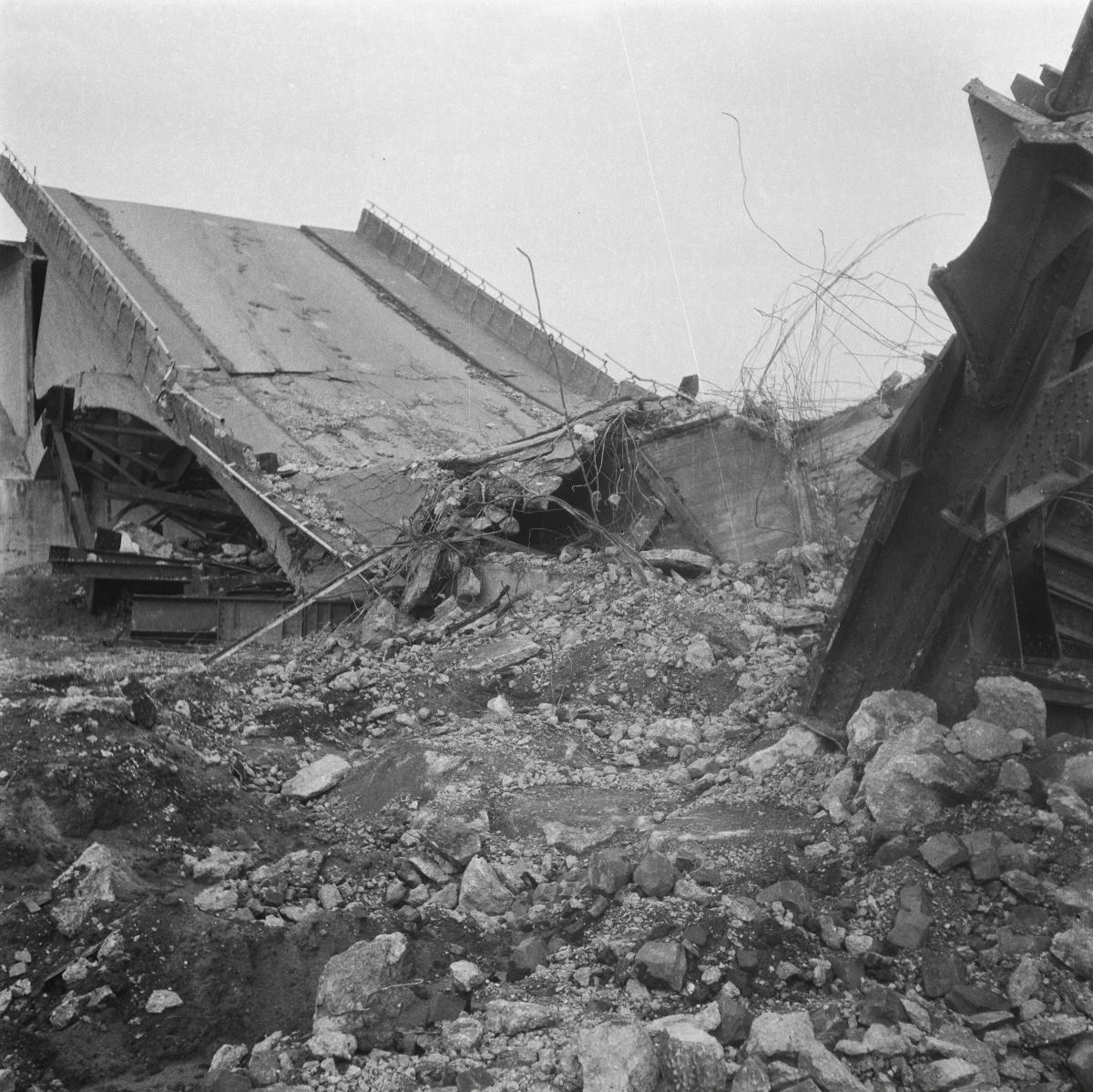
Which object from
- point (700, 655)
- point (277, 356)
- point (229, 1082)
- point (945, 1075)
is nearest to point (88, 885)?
point (229, 1082)

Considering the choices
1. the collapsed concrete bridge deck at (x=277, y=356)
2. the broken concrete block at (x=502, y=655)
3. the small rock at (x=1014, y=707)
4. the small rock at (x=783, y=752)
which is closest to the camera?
the small rock at (x=1014, y=707)

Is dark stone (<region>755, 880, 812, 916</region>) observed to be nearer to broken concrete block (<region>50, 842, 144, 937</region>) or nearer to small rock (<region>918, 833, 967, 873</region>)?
small rock (<region>918, 833, 967, 873</region>)

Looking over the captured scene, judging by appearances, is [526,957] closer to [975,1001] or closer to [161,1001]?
[161,1001]

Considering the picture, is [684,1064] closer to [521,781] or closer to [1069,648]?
[521,781]

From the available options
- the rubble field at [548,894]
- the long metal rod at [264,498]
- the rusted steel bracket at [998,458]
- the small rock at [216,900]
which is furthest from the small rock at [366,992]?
the long metal rod at [264,498]

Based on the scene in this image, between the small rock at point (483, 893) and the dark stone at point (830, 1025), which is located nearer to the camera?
the dark stone at point (830, 1025)

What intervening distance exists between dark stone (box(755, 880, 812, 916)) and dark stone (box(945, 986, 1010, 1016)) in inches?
15.6

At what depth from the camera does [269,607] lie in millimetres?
7977

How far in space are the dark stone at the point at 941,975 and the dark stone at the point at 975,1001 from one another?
0.9 inches

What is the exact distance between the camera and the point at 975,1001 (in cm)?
242

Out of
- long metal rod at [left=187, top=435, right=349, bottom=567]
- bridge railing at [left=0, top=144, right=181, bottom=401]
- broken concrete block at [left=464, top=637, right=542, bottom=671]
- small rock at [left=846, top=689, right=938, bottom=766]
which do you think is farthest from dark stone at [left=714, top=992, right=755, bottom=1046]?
bridge railing at [left=0, top=144, right=181, bottom=401]

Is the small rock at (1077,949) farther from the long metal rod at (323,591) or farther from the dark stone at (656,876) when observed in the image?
the long metal rod at (323,591)

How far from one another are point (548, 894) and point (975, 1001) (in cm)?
115

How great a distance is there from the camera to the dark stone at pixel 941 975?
8.13 ft
